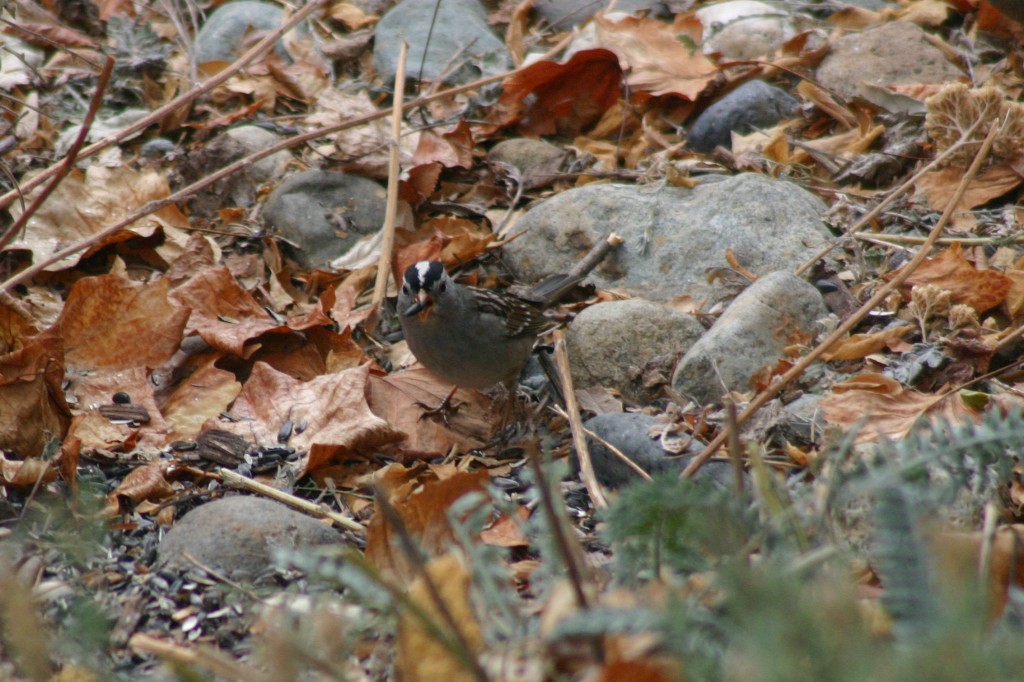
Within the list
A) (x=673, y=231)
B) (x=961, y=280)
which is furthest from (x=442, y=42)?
(x=961, y=280)

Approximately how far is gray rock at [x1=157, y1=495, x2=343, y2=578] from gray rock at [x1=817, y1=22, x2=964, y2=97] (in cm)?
344

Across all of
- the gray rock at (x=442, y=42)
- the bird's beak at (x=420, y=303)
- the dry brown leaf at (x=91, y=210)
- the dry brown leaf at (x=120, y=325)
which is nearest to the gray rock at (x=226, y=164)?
the dry brown leaf at (x=91, y=210)

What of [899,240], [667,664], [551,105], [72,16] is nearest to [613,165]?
[551,105]

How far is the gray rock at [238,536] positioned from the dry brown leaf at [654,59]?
318cm

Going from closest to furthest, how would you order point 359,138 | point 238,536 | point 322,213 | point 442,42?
point 238,536 < point 322,213 < point 359,138 < point 442,42

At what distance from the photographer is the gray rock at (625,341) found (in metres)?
3.68

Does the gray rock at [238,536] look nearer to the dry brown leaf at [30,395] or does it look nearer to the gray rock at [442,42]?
the dry brown leaf at [30,395]

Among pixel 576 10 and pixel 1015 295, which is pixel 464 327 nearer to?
pixel 1015 295

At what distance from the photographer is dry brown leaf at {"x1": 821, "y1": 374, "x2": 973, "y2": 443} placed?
2768 mm

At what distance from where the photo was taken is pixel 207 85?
3.33m

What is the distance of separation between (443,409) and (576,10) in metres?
3.17

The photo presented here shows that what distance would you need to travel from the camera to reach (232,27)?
5.78m

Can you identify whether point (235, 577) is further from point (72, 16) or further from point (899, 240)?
point (72, 16)

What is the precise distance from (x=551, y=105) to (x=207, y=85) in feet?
7.27
